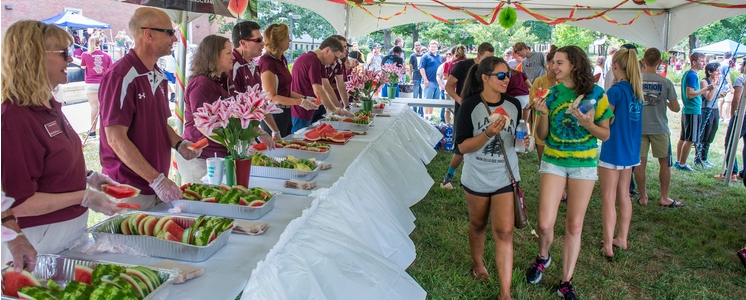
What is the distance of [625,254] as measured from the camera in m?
3.58

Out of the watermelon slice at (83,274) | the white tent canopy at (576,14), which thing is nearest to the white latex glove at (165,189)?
the watermelon slice at (83,274)

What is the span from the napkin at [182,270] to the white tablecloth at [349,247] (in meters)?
0.14

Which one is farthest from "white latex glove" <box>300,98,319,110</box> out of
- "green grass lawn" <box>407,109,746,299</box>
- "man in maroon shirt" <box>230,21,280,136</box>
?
"green grass lawn" <box>407,109,746,299</box>

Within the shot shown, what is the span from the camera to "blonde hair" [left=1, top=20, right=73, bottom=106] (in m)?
1.44

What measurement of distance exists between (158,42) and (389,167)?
2086mm

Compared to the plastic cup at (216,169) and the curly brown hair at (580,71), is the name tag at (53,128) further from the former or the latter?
the curly brown hair at (580,71)

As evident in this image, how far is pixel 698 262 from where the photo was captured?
3.53 metres

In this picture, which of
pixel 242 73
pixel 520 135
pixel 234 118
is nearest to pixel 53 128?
pixel 234 118

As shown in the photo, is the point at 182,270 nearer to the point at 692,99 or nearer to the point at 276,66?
the point at 276,66

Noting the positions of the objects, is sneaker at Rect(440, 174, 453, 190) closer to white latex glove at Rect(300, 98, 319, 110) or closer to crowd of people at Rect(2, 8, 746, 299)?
crowd of people at Rect(2, 8, 746, 299)

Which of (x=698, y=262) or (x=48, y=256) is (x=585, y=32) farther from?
(x=48, y=256)

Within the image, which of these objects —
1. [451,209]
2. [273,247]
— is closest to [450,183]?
[451,209]

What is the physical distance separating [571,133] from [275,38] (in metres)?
2.04

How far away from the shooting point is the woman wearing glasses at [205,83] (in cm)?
255
